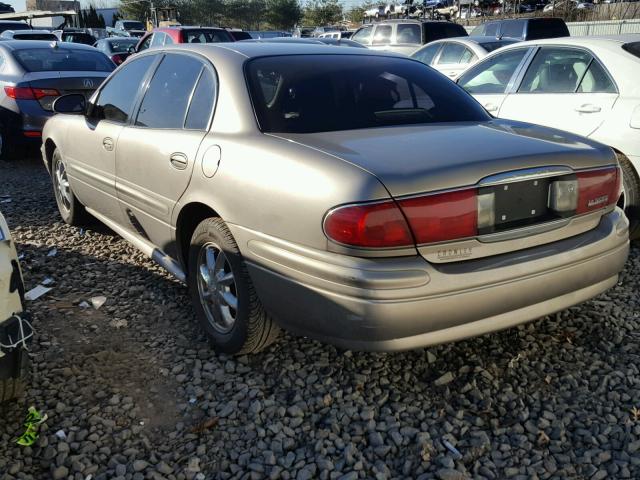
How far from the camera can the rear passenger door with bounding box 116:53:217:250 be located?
3344 millimetres

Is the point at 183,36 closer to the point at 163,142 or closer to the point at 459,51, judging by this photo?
the point at 459,51

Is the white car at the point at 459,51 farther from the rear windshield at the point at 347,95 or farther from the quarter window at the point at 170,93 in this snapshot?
the quarter window at the point at 170,93

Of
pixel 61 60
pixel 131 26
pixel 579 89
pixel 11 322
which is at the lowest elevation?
pixel 11 322

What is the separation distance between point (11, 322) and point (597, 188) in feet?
8.58

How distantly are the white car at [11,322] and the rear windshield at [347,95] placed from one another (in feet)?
4.14

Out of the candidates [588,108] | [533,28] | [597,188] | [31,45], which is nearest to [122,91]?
[597,188]

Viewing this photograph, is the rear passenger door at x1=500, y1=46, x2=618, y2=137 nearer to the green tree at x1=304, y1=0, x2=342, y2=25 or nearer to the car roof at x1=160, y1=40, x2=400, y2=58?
the car roof at x1=160, y1=40, x2=400, y2=58

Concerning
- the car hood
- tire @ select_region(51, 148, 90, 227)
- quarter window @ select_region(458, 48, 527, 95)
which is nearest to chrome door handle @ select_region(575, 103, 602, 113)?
quarter window @ select_region(458, 48, 527, 95)

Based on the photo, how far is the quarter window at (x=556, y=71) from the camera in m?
5.20

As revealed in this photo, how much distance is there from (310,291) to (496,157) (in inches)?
38.2

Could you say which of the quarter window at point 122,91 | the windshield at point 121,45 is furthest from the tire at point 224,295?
the windshield at point 121,45

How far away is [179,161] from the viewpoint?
333cm

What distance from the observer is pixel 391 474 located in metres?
2.43

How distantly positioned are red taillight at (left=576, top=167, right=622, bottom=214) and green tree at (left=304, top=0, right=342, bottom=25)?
55677mm
